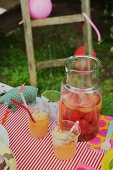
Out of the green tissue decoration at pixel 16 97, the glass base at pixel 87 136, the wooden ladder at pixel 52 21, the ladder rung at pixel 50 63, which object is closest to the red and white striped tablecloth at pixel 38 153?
the glass base at pixel 87 136

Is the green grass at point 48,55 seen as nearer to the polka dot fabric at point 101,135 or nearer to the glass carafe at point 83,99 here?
the polka dot fabric at point 101,135

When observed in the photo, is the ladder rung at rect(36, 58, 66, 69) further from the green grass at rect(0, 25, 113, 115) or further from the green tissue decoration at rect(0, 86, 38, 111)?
the green tissue decoration at rect(0, 86, 38, 111)

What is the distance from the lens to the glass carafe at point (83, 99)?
1.51 meters

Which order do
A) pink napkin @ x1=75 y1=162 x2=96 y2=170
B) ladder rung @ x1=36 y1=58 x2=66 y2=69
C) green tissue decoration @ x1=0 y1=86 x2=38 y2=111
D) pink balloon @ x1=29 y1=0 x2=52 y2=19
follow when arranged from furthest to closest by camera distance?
ladder rung @ x1=36 y1=58 x2=66 y2=69 < pink balloon @ x1=29 y1=0 x2=52 y2=19 < green tissue decoration @ x1=0 y1=86 x2=38 y2=111 < pink napkin @ x1=75 y1=162 x2=96 y2=170

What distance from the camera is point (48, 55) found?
159 inches

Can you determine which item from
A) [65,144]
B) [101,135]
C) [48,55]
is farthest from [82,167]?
[48,55]

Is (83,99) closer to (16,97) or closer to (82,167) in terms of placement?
(82,167)

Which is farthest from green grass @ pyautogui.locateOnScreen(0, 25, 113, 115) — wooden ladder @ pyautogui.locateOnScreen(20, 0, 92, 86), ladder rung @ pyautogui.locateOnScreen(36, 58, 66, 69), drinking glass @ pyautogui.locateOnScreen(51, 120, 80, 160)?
drinking glass @ pyautogui.locateOnScreen(51, 120, 80, 160)

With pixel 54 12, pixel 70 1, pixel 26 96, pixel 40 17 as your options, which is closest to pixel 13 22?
pixel 54 12

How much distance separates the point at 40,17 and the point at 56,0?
2.36m

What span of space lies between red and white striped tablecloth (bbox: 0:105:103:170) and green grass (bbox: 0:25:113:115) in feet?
4.94

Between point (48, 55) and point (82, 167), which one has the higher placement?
point (82, 167)

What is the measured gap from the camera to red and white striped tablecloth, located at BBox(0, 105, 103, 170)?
144cm

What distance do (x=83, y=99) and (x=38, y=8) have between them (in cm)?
161
